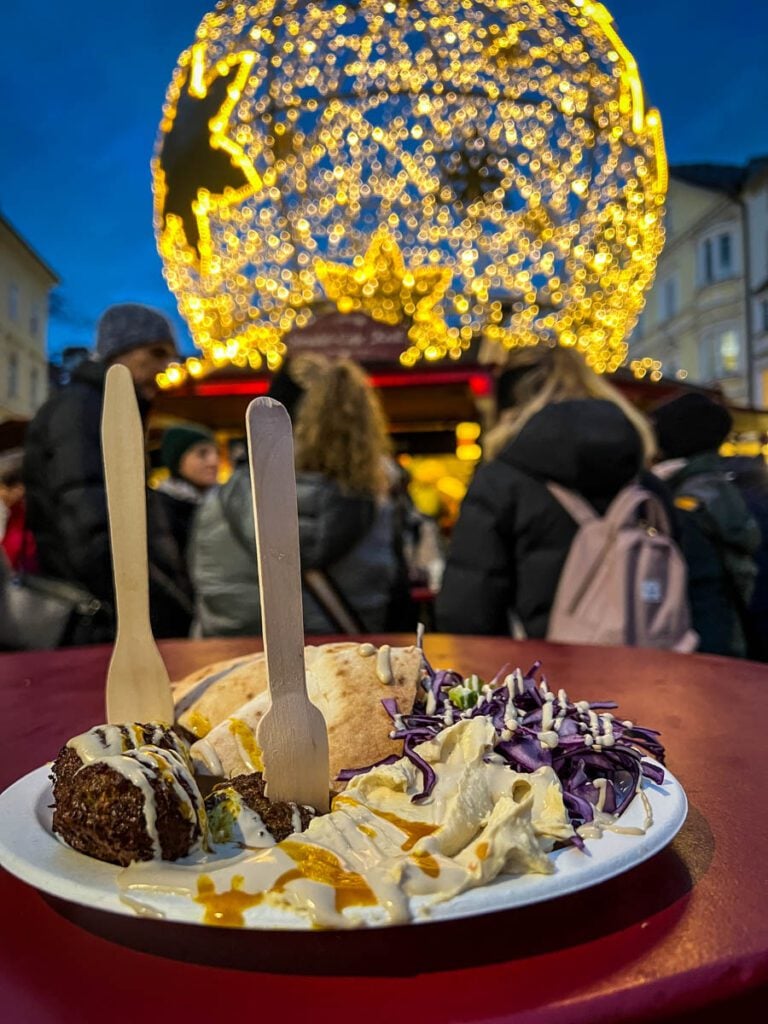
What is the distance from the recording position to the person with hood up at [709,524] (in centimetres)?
289

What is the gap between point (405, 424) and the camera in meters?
10.5

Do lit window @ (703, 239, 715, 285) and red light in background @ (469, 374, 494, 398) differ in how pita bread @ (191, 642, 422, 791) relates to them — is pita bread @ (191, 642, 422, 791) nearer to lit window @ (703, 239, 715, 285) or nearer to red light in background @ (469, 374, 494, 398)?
red light in background @ (469, 374, 494, 398)

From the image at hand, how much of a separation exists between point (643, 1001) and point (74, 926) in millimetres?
425

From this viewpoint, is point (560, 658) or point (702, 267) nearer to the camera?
point (560, 658)

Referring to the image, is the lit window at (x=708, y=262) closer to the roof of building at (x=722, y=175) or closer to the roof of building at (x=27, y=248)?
the roof of building at (x=722, y=175)

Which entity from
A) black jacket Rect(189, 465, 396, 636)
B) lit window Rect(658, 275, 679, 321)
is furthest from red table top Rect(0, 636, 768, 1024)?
lit window Rect(658, 275, 679, 321)

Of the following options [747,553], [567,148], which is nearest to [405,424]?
[567,148]

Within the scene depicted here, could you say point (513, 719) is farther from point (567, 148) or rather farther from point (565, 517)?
point (567, 148)

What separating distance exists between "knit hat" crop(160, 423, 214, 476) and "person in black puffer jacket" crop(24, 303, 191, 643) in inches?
59.8

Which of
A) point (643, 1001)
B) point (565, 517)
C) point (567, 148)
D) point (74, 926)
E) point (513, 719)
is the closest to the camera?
point (643, 1001)

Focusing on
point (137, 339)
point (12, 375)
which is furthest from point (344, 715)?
point (12, 375)

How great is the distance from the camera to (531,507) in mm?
2426

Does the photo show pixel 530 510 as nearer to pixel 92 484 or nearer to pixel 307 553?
pixel 307 553

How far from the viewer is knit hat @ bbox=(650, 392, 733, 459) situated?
11.1 ft
